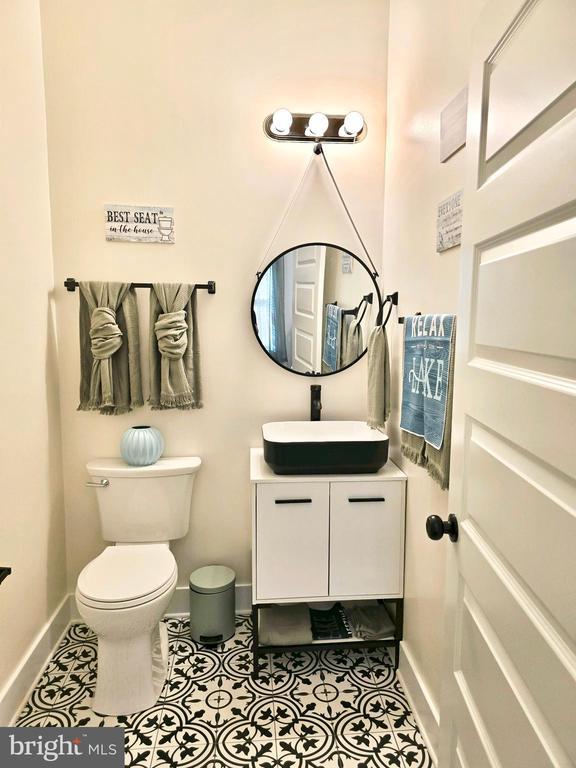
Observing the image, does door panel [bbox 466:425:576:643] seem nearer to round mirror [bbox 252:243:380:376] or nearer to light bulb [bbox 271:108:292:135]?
round mirror [bbox 252:243:380:376]

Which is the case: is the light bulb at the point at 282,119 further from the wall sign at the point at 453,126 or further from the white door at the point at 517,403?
the white door at the point at 517,403

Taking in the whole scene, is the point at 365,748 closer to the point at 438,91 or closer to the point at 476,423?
the point at 476,423

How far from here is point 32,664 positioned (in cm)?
179

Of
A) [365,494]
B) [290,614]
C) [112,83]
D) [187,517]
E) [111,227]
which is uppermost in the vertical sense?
[112,83]

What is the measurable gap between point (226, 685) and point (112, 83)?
A: 2.54m

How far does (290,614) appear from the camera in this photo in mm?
2033

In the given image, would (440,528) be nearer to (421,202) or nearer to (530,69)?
(530,69)

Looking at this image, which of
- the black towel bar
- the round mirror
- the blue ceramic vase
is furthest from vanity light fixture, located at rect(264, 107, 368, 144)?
the blue ceramic vase

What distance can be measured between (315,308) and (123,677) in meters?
1.68

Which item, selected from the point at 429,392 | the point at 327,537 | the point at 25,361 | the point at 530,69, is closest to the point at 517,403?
the point at 530,69

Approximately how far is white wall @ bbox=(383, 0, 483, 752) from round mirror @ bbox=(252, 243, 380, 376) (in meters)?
0.18

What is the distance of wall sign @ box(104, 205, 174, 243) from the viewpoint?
2035 millimetres

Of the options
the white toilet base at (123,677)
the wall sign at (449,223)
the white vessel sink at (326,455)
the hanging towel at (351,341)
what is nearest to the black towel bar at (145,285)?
the hanging towel at (351,341)

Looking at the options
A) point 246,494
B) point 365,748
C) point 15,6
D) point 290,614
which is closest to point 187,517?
point 246,494
